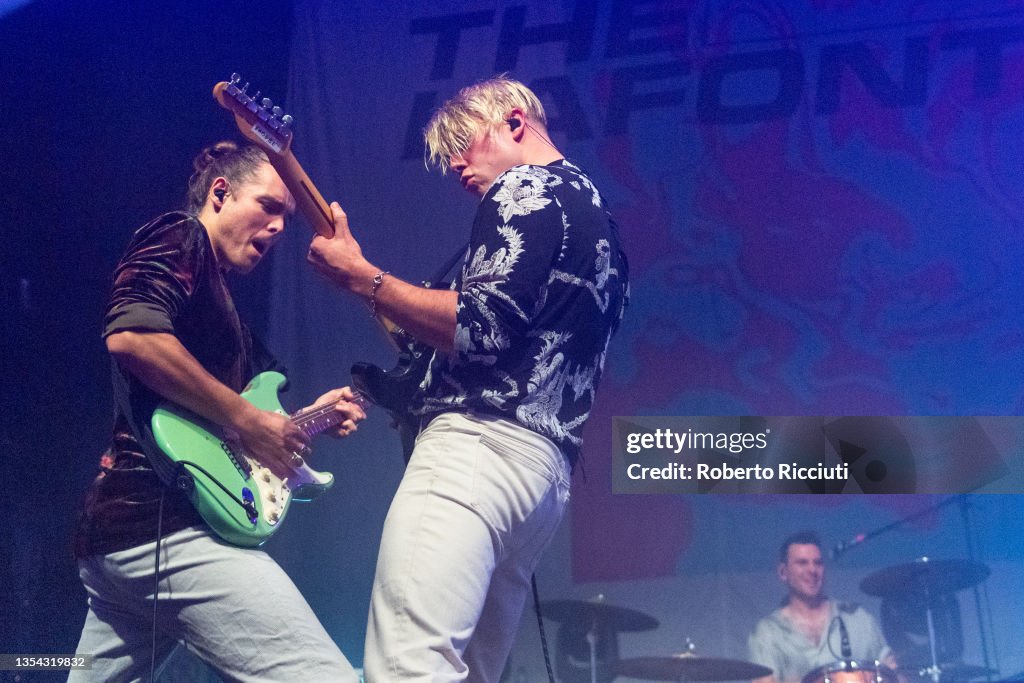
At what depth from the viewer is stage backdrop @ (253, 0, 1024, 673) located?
3539 millimetres

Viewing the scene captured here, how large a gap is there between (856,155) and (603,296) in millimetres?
2051

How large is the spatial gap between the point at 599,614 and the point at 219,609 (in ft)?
5.78

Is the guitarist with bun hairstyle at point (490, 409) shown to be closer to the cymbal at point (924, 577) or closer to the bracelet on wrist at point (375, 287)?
the bracelet on wrist at point (375, 287)

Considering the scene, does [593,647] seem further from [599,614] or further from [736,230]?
[736,230]

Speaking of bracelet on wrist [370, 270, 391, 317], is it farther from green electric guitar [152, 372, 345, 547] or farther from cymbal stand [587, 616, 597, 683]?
cymbal stand [587, 616, 597, 683]

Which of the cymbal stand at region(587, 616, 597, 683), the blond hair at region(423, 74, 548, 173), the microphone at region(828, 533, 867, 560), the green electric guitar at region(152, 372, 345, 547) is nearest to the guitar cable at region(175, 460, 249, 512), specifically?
the green electric guitar at region(152, 372, 345, 547)

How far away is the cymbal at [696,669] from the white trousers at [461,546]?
5.36ft

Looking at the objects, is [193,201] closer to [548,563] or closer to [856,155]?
[548,563]

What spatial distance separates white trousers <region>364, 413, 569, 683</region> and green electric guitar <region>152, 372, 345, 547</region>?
53 cm

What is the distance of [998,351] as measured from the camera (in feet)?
11.5

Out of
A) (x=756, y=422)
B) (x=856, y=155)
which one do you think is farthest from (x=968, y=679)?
(x=856, y=155)

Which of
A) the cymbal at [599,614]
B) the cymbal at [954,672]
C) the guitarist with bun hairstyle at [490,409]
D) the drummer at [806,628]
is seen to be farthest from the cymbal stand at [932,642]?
the guitarist with bun hairstyle at [490,409]

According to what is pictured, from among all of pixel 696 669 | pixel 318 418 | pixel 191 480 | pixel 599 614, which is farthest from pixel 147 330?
pixel 696 669

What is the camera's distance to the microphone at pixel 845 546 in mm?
3480
